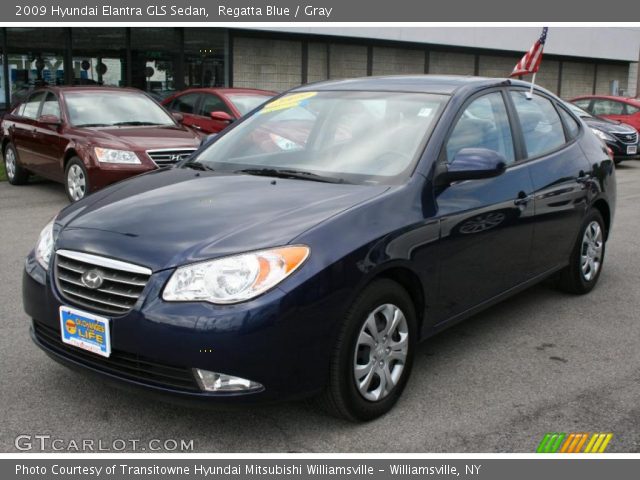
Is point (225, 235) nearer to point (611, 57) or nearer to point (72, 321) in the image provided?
point (72, 321)

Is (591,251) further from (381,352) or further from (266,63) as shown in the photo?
(266,63)

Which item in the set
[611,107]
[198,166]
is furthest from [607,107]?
[198,166]

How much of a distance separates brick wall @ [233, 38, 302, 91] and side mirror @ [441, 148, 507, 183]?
16470 mm

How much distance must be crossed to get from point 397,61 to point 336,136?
19.4 meters

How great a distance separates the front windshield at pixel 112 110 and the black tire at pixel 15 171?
71.2 inches

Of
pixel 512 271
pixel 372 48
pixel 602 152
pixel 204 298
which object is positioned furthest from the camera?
pixel 372 48

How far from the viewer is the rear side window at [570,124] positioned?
5.57 metres

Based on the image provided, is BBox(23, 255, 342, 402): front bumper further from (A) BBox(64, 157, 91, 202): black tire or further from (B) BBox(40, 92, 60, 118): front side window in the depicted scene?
(B) BBox(40, 92, 60, 118): front side window

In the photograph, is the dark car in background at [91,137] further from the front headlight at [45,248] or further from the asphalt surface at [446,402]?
the front headlight at [45,248]

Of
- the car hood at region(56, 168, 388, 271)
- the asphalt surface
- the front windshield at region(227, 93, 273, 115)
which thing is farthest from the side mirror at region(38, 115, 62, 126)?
the car hood at region(56, 168, 388, 271)

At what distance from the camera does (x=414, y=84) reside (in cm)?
460

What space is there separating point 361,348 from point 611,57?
28.7m

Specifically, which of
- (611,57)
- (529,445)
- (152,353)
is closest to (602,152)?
(529,445)

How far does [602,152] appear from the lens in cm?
593
